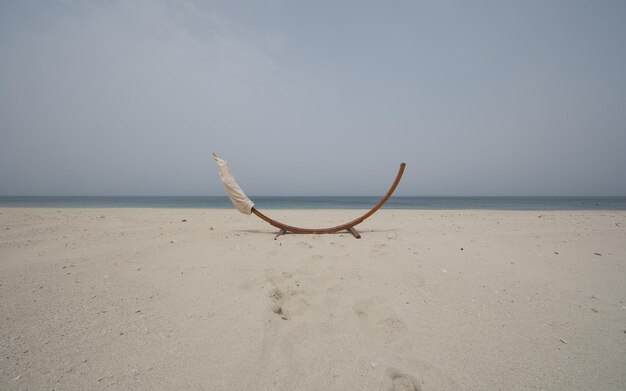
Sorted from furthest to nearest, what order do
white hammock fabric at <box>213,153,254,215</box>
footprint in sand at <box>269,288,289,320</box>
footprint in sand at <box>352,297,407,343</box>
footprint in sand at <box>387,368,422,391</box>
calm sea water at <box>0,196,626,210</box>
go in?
calm sea water at <box>0,196,626,210</box>, white hammock fabric at <box>213,153,254,215</box>, footprint in sand at <box>269,288,289,320</box>, footprint in sand at <box>352,297,407,343</box>, footprint in sand at <box>387,368,422,391</box>

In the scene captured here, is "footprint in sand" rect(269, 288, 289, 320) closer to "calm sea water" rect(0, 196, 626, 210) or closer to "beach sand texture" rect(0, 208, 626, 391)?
"beach sand texture" rect(0, 208, 626, 391)

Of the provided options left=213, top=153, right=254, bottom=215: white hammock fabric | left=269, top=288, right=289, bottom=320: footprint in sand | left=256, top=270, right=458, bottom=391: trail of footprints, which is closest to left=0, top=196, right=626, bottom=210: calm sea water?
left=213, top=153, right=254, bottom=215: white hammock fabric

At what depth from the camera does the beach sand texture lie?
171cm

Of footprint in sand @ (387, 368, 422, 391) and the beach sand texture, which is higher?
the beach sand texture

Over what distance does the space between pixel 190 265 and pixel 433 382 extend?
2897 millimetres

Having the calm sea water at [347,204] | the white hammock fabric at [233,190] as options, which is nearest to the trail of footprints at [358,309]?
the white hammock fabric at [233,190]

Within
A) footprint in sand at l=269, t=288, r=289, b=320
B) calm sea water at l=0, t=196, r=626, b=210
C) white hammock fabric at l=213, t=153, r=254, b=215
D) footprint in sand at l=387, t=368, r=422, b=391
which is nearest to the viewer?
footprint in sand at l=387, t=368, r=422, b=391

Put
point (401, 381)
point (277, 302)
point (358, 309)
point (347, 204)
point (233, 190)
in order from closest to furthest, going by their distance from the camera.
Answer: point (401, 381) → point (358, 309) → point (277, 302) → point (233, 190) → point (347, 204)

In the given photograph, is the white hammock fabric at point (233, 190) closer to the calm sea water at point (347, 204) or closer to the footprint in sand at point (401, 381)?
the footprint in sand at point (401, 381)

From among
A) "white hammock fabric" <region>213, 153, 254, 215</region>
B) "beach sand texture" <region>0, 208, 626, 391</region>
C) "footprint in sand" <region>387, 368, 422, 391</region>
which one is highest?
"white hammock fabric" <region>213, 153, 254, 215</region>

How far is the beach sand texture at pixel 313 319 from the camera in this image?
1.71m

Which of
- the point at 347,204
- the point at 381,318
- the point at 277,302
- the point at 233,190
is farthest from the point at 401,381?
the point at 347,204

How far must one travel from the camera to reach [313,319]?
2311 mm

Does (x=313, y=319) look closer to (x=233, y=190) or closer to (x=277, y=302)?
(x=277, y=302)
